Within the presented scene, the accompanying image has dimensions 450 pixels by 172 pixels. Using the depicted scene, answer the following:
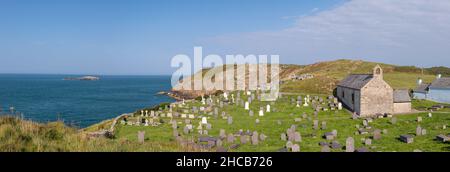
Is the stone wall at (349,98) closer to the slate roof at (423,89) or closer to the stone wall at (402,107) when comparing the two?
the stone wall at (402,107)

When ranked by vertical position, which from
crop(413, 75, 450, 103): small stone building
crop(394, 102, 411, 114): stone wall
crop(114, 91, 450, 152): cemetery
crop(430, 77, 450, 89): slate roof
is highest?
crop(430, 77, 450, 89): slate roof

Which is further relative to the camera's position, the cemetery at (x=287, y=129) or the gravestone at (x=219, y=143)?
the gravestone at (x=219, y=143)

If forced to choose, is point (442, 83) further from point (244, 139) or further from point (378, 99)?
point (244, 139)

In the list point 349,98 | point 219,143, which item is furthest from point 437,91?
point 219,143

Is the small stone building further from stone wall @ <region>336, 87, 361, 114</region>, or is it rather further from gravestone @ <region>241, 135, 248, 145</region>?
gravestone @ <region>241, 135, 248, 145</region>

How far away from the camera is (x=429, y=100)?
51594 millimetres

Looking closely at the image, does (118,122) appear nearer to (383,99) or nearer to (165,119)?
(165,119)

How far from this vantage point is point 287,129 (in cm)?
3055

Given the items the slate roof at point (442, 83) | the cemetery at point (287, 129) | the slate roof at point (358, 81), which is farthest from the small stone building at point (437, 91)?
Result: the cemetery at point (287, 129)

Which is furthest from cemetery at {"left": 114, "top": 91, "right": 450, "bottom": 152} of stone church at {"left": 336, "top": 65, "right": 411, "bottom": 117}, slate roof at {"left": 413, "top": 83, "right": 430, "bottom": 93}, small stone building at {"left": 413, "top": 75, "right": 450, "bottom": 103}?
small stone building at {"left": 413, "top": 75, "right": 450, "bottom": 103}

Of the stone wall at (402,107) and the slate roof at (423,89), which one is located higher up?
the slate roof at (423,89)

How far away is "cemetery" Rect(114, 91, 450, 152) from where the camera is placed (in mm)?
23594

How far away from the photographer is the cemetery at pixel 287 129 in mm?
23594
